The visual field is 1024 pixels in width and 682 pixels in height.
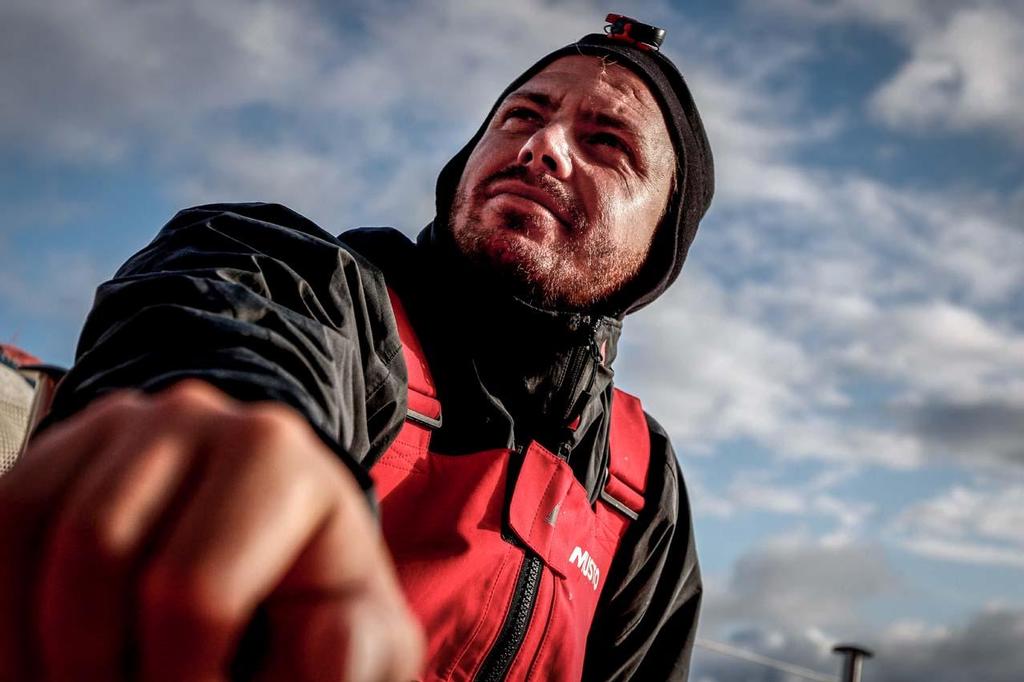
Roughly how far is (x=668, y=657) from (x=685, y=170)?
152cm

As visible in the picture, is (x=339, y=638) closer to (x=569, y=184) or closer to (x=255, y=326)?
(x=255, y=326)

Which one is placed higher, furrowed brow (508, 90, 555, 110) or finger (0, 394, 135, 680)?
furrowed brow (508, 90, 555, 110)

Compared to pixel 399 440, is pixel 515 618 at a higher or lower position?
lower

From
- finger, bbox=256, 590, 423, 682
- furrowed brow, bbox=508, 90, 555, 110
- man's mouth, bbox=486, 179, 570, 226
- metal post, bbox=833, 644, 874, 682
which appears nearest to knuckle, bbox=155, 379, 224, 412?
finger, bbox=256, 590, 423, 682

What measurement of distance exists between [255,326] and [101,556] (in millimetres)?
469

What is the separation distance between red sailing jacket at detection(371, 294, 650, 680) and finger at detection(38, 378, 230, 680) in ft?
4.01

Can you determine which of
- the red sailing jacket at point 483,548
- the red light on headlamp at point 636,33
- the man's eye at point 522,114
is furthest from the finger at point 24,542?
the red light on headlamp at point 636,33

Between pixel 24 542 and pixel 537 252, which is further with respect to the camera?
pixel 537 252

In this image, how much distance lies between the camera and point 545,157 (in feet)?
7.35

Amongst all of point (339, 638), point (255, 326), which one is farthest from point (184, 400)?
point (255, 326)

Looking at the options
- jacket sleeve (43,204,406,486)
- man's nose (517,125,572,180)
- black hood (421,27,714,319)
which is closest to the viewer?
jacket sleeve (43,204,406,486)

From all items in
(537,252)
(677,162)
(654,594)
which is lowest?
(654,594)

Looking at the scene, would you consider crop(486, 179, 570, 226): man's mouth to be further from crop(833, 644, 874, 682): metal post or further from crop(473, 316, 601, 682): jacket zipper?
crop(833, 644, 874, 682): metal post

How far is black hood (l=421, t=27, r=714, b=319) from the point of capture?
2.64 m
